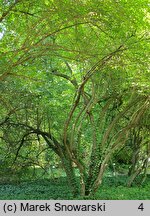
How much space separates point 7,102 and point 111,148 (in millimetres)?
3667

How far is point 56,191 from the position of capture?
42.6 ft

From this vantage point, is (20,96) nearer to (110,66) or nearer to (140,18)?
(110,66)

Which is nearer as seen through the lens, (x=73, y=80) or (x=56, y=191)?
(x=73, y=80)

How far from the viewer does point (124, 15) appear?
21.7ft

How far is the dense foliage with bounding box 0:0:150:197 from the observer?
694cm

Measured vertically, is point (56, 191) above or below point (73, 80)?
below

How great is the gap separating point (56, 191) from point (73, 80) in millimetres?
4404

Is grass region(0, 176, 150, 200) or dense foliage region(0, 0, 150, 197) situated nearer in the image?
dense foliage region(0, 0, 150, 197)

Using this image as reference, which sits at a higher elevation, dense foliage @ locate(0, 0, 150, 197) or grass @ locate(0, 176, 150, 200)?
dense foliage @ locate(0, 0, 150, 197)

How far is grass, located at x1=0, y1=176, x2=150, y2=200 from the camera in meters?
11.5

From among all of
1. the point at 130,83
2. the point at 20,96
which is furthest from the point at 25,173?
the point at 130,83

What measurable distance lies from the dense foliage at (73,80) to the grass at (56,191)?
2.09ft

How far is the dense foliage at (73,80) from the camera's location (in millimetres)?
6944

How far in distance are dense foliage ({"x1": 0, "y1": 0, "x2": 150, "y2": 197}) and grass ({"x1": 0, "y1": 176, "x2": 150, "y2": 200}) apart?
636 mm
